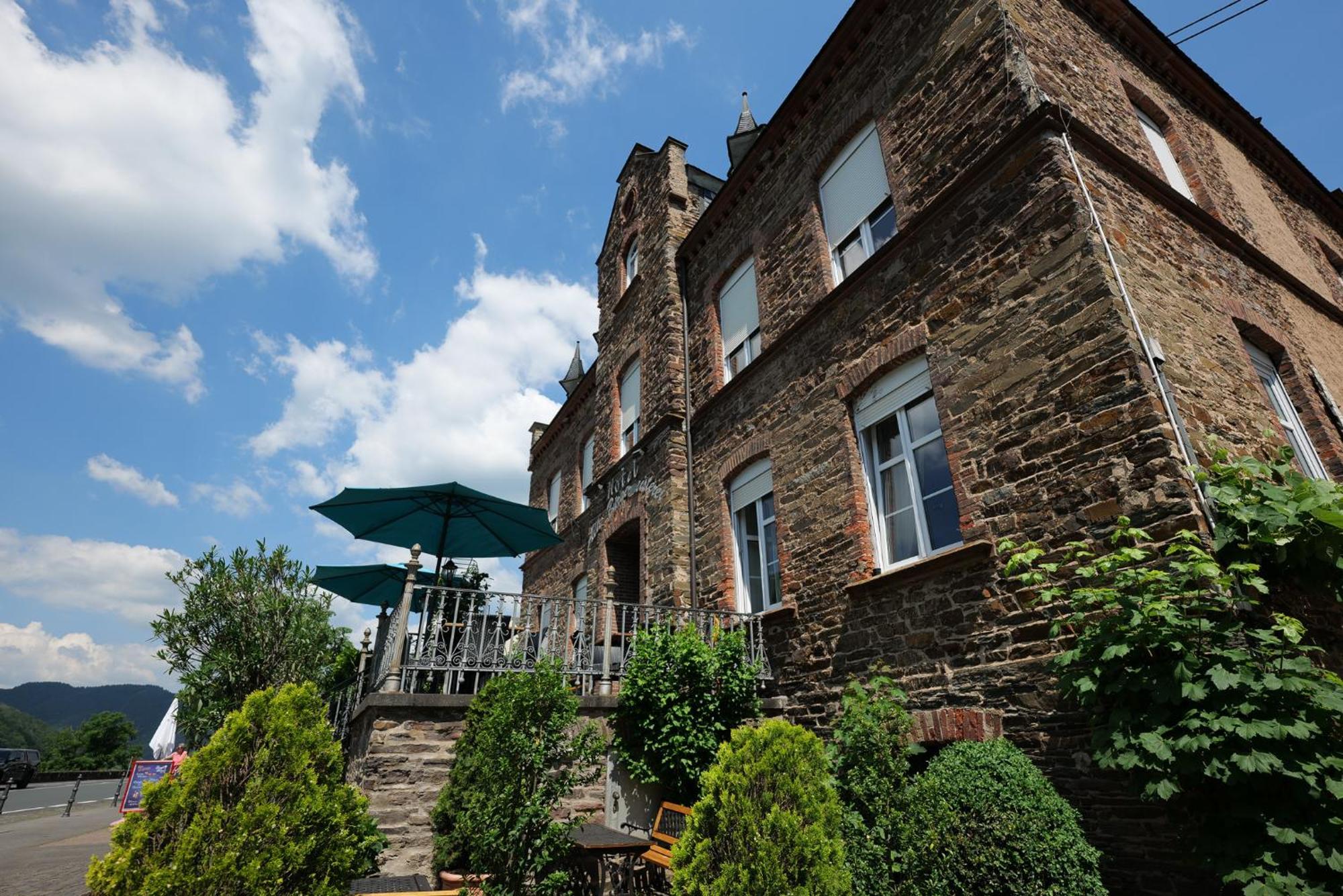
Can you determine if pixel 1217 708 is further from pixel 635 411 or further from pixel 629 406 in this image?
pixel 629 406

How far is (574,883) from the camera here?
16.7 ft

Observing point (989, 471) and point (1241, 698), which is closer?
point (1241, 698)

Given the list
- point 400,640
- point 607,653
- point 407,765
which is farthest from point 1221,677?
point 400,640

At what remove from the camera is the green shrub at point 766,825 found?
3.77 m

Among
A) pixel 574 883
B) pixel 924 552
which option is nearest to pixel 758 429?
pixel 924 552

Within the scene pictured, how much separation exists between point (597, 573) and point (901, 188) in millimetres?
8720

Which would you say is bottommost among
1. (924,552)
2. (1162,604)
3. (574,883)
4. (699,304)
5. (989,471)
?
(574,883)

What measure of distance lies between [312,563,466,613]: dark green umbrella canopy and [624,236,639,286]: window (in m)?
7.56

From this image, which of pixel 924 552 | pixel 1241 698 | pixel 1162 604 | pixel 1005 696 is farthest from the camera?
pixel 924 552

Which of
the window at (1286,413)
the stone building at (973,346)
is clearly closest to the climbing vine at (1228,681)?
the stone building at (973,346)

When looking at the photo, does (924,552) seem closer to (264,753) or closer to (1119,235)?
(1119,235)

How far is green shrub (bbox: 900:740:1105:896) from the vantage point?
3658mm

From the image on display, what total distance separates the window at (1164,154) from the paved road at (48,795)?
980 inches

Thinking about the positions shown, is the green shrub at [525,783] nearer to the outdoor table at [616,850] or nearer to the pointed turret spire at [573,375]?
the outdoor table at [616,850]
